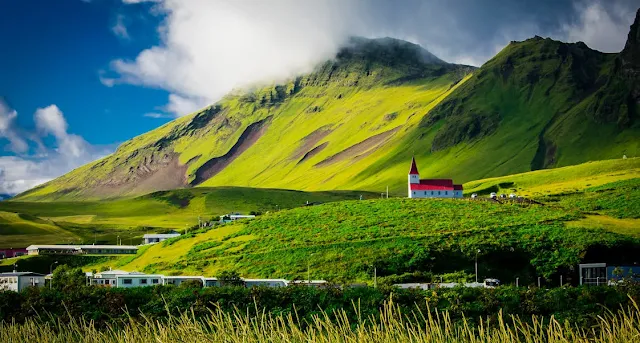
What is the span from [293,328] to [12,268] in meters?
110

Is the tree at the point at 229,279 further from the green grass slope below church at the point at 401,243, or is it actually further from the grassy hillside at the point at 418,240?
the grassy hillside at the point at 418,240

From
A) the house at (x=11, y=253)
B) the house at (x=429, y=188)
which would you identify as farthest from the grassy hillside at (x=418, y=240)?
the house at (x=11, y=253)

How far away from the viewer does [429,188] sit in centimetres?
12812

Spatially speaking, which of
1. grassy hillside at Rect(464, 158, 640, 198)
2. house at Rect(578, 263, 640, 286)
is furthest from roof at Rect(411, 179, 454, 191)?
house at Rect(578, 263, 640, 286)

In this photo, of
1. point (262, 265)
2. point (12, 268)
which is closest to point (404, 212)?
point (262, 265)

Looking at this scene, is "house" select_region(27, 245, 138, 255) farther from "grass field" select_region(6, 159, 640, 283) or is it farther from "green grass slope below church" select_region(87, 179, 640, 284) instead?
"green grass slope below church" select_region(87, 179, 640, 284)

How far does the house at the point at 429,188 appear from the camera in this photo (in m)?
128

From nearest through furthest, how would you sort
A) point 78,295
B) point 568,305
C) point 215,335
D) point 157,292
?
point 215,335, point 568,305, point 78,295, point 157,292

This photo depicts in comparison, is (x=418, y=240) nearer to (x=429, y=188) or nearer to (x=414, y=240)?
(x=414, y=240)

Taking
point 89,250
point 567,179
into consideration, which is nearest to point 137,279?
point 89,250

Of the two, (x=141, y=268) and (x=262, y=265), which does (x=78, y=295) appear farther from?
(x=141, y=268)

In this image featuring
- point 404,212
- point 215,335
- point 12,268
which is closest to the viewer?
point 215,335

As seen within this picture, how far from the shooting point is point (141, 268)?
90375mm

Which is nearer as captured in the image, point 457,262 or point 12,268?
point 457,262
